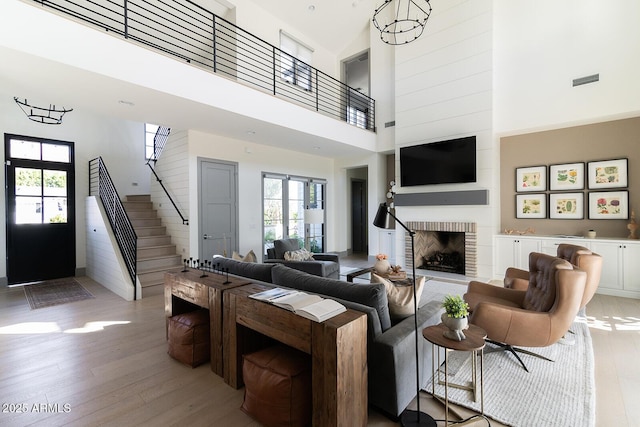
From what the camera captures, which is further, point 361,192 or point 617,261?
point 361,192

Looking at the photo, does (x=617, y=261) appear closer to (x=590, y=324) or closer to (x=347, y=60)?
(x=590, y=324)

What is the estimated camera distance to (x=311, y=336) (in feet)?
5.59

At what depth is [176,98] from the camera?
12.5ft

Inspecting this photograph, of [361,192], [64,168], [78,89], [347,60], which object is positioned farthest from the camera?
[361,192]

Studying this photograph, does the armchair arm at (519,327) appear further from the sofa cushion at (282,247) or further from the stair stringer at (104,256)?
the stair stringer at (104,256)

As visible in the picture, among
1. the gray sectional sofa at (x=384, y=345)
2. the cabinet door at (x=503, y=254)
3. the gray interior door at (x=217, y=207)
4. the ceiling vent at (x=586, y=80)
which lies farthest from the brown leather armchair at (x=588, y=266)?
the gray interior door at (x=217, y=207)

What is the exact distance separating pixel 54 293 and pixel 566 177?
9.41 m

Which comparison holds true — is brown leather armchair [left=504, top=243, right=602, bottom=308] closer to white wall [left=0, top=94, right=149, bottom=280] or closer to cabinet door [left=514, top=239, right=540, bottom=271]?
cabinet door [left=514, top=239, right=540, bottom=271]

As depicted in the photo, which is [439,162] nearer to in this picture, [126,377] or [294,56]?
[294,56]

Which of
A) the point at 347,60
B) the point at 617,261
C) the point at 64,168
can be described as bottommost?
the point at 617,261

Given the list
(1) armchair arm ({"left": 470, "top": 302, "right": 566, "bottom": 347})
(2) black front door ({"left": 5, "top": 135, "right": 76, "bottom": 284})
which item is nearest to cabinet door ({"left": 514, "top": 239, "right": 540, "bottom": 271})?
(1) armchair arm ({"left": 470, "top": 302, "right": 566, "bottom": 347})

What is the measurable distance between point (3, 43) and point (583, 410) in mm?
5540

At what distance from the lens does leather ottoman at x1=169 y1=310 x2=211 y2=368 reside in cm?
261

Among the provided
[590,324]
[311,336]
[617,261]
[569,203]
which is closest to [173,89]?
[311,336]
